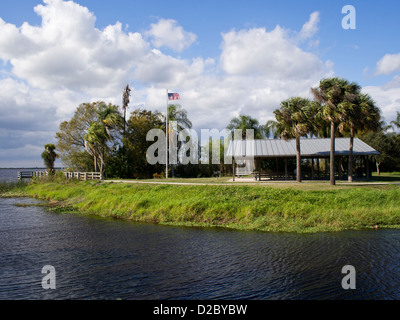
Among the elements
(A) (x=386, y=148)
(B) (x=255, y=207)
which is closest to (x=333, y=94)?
(B) (x=255, y=207)

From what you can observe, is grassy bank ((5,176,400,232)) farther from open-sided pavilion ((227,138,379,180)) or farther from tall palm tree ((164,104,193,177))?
tall palm tree ((164,104,193,177))

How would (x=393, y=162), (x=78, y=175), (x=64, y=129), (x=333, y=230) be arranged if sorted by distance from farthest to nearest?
(x=393, y=162) < (x=64, y=129) < (x=78, y=175) < (x=333, y=230)

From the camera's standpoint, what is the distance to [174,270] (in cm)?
1010

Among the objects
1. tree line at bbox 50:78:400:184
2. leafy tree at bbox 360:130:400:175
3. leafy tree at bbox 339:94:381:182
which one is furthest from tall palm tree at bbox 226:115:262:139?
leafy tree at bbox 339:94:381:182

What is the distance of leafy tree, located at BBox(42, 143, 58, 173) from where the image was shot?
4501cm

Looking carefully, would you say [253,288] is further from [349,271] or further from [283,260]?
[349,271]

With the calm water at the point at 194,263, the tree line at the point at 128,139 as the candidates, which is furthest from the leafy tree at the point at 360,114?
the calm water at the point at 194,263

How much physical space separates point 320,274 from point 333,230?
6372 mm

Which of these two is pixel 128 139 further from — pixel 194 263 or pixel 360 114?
pixel 194 263

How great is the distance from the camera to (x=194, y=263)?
10.8 m

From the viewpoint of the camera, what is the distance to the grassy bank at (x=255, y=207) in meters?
16.4

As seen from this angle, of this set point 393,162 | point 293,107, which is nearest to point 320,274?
point 293,107

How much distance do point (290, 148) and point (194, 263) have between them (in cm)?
2601

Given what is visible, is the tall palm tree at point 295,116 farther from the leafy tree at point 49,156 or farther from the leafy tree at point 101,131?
the leafy tree at point 49,156
